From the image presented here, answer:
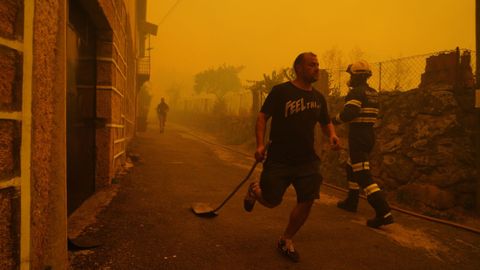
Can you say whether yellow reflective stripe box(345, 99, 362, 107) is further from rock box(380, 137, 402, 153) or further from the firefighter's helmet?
rock box(380, 137, 402, 153)

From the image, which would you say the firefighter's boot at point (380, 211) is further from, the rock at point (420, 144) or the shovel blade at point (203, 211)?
the rock at point (420, 144)

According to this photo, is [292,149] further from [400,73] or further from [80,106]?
[400,73]

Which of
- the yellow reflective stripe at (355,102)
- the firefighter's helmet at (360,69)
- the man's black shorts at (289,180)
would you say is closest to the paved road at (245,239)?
the man's black shorts at (289,180)

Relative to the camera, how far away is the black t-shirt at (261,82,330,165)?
10.2 ft

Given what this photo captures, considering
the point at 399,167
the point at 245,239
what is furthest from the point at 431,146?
the point at 245,239

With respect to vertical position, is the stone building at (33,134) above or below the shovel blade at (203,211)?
above

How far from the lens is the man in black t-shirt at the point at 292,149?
3074 mm

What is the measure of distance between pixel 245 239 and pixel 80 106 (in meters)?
2.65

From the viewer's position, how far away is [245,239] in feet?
11.5

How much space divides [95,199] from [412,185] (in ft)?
17.3

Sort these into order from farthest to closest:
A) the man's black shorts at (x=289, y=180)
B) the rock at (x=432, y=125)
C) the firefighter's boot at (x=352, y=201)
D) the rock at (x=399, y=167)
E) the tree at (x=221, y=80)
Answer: the tree at (x=221, y=80), the rock at (x=399, y=167), the rock at (x=432, y=125), the firefighter's boot at (x=352, y=201), the man's black shorts at (x=289, y=180)

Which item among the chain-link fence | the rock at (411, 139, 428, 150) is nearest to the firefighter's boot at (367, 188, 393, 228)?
the rock at (411, 139, 428, 150)

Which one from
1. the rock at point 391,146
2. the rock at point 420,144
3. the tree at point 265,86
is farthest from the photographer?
the tree at point 265,86

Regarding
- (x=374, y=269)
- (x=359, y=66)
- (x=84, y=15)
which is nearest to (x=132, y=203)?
(x=84, y=15)
